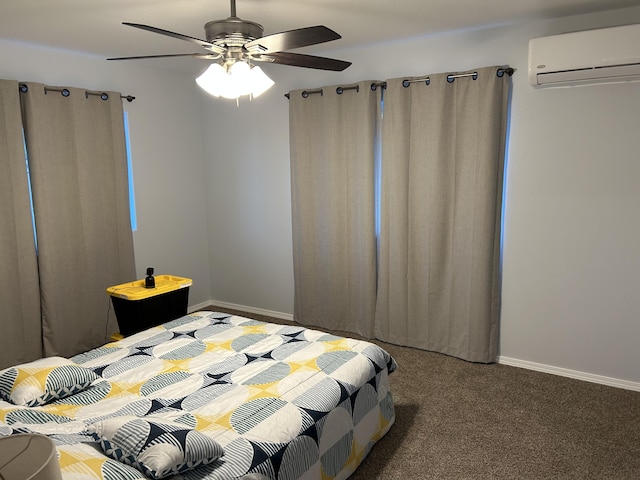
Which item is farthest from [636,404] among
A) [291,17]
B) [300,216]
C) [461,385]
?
[291,17]

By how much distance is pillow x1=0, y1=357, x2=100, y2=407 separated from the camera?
2158 mm

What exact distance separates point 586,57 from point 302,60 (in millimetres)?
1791

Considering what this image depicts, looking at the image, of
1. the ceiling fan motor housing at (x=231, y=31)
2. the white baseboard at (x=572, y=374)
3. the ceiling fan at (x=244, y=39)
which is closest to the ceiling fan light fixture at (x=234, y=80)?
the ceiling fan at (x=244, y=39)

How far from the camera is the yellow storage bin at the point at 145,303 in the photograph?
357 cm

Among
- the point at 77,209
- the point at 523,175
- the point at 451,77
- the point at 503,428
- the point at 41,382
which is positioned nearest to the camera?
the point at 41,382

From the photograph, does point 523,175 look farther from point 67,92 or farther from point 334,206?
point 67,92

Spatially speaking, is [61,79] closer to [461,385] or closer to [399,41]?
[399,41]

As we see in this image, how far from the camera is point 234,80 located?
7.64 ft

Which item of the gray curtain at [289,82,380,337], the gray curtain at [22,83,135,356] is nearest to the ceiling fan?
the gray curtain at [289,82,380,337]

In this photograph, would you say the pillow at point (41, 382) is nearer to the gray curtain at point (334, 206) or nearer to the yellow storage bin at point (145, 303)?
the yellow storage bin at point (145, 303)

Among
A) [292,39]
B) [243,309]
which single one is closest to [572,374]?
[292,39]

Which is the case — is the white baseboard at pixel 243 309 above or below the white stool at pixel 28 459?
below

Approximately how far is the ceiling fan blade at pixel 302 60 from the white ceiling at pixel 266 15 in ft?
1.67

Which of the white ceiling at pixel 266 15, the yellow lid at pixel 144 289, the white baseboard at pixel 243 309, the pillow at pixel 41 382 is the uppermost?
the white ceiling at pixel 266 15
